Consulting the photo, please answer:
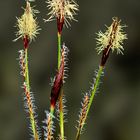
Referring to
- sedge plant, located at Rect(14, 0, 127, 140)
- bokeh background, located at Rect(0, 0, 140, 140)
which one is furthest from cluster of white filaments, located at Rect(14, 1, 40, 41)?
bokeh background, located at Rect(0, 0, 140, 140)

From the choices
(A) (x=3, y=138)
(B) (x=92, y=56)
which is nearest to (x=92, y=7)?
(B) (x=92, y=56)

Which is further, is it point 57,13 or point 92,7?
point 92,7

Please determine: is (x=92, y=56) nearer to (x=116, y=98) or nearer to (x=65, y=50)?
(x=116, y=98)

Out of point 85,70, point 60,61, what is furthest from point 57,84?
point 85,70

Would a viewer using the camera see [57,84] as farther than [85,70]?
No

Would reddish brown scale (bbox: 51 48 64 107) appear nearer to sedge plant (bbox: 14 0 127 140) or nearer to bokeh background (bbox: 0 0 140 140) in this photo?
sedge plant (bbox: 14 0 127 140)

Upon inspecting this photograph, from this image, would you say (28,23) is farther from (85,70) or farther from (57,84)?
(85,70)

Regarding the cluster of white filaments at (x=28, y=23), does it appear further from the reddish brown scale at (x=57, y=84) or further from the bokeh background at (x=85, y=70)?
the bokeh background at (x=85, y=70)

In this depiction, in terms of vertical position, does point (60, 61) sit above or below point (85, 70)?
below
